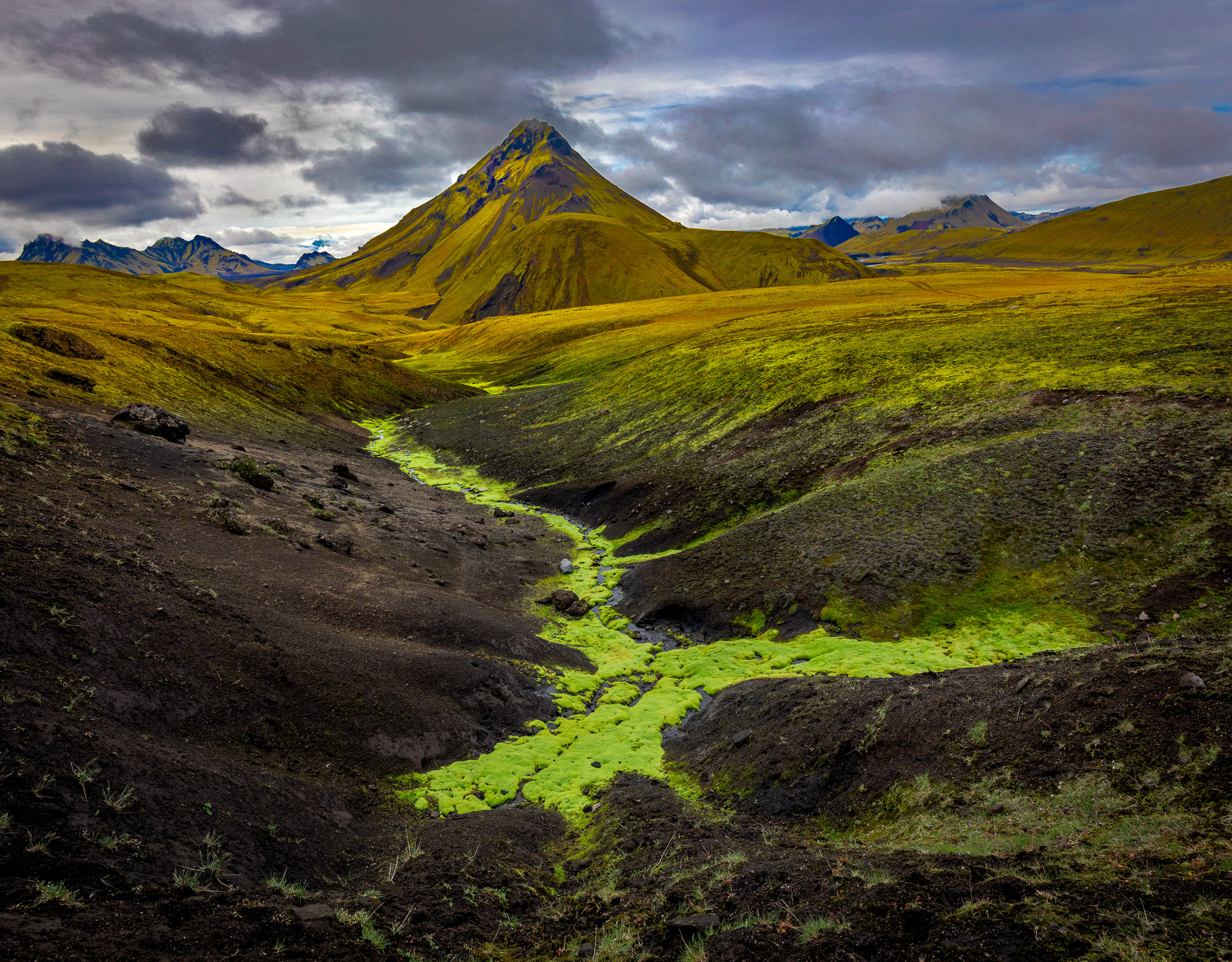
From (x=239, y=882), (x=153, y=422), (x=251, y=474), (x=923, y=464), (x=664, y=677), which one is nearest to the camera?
(x=239, y=882)

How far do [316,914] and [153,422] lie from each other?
42370mm

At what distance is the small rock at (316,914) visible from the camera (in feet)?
34.8

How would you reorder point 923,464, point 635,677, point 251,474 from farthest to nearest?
point 923,464
point 251,474
point 635,677

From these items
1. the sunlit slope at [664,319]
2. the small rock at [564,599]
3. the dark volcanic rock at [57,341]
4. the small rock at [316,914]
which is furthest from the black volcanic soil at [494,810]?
the sunlit slope at [664,319]

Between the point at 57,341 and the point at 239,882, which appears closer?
the point at 239,882

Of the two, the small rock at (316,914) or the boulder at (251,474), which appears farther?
the boulder at (251,474)

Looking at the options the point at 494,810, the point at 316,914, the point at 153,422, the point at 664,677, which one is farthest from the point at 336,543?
the point at 316,914

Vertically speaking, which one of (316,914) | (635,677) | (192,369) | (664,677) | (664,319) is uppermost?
(664,319)

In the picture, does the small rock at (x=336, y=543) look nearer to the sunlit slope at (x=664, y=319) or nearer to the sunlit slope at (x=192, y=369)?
the sunlit slope at (x=192, y=369)

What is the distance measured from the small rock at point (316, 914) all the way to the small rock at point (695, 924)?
605 cm

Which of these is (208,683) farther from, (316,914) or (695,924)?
(695,924)

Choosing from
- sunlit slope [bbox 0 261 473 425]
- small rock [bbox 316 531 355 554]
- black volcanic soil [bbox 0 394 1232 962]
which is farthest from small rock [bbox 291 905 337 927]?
sunlit slope [bbox 0 261 473 425]

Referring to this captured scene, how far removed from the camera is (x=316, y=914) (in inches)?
425

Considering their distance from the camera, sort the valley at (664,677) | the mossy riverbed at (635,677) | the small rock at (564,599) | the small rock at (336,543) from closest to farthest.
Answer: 1. the valley at (664,677)
2. the mossy riverbed at (635,677)
3. the small rock at (336,543)
4. the small rock at (564,599)
